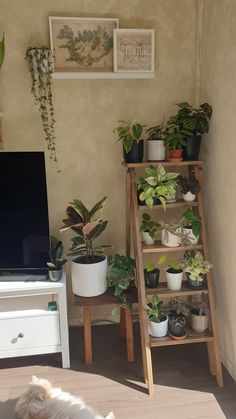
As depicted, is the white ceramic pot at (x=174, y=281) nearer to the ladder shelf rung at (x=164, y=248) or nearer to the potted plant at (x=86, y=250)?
the ladder shelf rung at (x=164, y=248)

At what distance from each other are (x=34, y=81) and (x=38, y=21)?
338mm

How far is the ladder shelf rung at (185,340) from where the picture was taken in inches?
73.9

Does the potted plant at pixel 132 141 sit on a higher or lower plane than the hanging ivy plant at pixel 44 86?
lower

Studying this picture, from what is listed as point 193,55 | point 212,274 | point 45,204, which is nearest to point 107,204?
point 45,204

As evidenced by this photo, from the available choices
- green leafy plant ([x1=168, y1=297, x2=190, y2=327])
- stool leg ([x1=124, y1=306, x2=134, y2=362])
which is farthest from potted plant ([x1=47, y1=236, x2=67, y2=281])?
green leafy plant ([x1=168, y1=297, x2=190, y2=327])

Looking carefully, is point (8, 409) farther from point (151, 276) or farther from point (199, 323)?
point (199, 323)

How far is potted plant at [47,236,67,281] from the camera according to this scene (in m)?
2.00

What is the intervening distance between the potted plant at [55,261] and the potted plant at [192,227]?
0.72 meters

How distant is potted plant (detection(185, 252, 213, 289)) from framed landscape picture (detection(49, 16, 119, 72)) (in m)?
1.20

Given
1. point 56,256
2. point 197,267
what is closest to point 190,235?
point 197,267

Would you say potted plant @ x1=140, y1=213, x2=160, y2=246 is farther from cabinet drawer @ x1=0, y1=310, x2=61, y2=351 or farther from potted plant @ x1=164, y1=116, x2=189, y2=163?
cabinet drawer @ x1=0, y1=310, x2=61, y2=351

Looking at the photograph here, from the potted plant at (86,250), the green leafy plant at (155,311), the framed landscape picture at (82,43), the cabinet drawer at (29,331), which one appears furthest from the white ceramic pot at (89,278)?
the framed landscape picture at (82,43)

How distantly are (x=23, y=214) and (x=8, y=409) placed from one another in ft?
3.17

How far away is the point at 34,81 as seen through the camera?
2.05m
